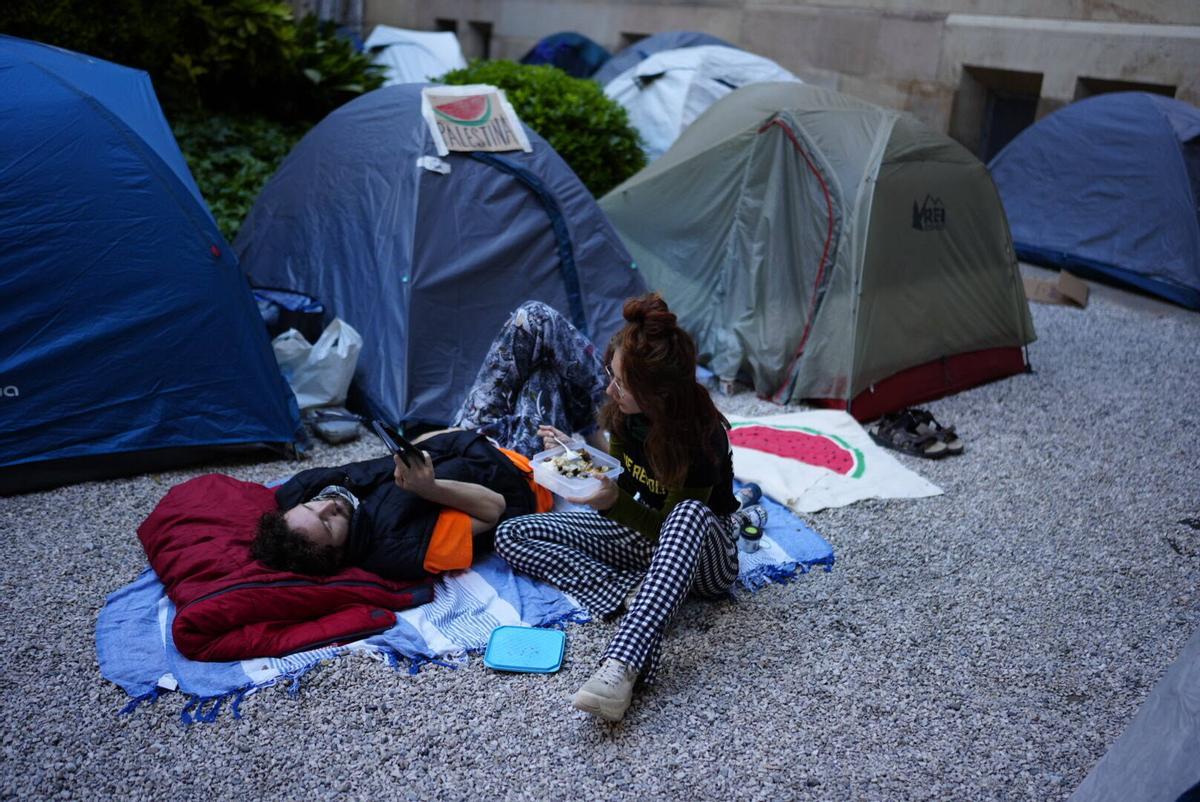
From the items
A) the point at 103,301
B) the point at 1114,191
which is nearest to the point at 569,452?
the point at 103,301

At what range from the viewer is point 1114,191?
833 centimetres

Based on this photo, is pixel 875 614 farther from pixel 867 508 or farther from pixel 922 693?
pixel 867 508

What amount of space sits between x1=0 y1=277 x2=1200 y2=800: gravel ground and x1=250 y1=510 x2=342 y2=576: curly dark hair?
0.37 meters

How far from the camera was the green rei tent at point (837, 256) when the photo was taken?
542cm

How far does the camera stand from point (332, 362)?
475 cm

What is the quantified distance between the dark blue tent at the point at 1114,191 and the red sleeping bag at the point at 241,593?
7.17 metres

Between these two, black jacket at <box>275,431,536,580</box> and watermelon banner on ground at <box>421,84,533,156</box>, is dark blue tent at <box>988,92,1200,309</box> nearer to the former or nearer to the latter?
watermelon banner on ground at <box>421,84,533,156</box>

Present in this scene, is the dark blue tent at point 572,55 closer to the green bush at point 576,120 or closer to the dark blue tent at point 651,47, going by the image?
the dark blue tent at point 651,47

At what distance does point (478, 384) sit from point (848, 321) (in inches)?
84.5

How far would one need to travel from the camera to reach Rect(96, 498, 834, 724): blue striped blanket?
2.93 meters

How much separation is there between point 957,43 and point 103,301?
31.0ft

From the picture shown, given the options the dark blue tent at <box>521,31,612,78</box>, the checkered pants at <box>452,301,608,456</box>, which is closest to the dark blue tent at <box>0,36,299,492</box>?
the checkered pants at <box>452,301,608,456</box>

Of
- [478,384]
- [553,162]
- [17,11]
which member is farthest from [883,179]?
[17,11]

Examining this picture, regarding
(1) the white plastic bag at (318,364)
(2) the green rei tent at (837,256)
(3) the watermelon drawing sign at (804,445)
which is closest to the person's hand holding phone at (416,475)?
(1) the white plastic bag at (318,364)
